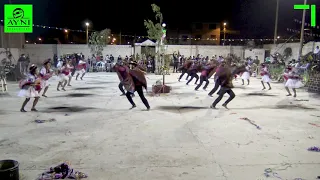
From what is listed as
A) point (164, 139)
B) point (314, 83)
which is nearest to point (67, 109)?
point (164, 139)

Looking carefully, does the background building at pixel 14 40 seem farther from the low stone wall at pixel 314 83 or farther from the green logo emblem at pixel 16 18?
the low stone wall at pixel 314 83

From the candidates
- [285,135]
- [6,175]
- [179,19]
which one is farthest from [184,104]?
[179,19]

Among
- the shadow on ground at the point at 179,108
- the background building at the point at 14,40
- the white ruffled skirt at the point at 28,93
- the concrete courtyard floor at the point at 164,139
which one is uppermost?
the background building at the point at 14,40

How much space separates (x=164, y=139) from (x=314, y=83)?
11.7 m

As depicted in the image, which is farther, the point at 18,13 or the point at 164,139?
the point at 18,13

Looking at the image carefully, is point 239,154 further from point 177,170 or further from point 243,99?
point 243,99

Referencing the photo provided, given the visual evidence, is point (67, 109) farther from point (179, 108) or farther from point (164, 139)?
point (164, 139)

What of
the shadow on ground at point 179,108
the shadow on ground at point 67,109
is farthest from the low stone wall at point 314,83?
the shadow on ground at point 67,109

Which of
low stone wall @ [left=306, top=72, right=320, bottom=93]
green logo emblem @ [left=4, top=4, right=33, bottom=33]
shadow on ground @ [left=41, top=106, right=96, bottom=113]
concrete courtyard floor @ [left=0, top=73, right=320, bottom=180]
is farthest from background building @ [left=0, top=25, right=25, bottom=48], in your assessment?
low stone wall @ [left=306, top=72, right=320, bottom=93]

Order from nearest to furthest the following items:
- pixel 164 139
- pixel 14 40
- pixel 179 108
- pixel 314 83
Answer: pixel 164 139, pixel 179 108, pixel 314 83, pixel 14 40

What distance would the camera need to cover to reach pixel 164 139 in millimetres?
6598

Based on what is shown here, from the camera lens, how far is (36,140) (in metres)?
6.46

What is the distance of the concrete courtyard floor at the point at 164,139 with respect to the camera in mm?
4941

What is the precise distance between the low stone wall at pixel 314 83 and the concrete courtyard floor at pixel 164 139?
4389 millimetres
